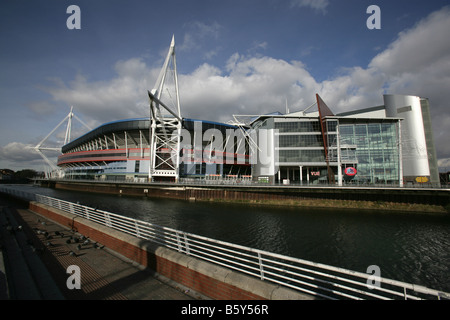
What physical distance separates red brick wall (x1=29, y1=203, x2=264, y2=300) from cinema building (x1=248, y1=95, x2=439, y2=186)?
39480 mm

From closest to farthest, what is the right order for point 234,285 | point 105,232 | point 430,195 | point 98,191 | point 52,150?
1. point 234,285
2. point 105,232
3. point 430,195
4. point 98,191
5. point 52,150

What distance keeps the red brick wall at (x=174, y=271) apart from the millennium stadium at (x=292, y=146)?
3371cm

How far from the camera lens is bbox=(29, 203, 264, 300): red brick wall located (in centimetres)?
478

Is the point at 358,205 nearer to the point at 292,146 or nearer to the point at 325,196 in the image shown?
the point at 325,196

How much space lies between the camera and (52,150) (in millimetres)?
110625

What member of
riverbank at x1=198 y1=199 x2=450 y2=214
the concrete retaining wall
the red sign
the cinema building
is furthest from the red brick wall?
the red sign

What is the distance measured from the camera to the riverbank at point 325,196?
27.9 m

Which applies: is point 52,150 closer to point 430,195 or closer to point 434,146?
point 430,195

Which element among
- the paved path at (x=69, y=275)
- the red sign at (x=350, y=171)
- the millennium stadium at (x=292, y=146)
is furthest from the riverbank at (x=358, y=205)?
the paved path at (x=69, y=275)

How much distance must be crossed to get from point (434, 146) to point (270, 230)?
62.4 m

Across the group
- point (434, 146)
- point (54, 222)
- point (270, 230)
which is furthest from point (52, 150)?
point (434, 146)

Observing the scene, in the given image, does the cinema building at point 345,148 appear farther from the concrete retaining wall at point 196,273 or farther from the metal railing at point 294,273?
the concrete retaining wall at point 196,273

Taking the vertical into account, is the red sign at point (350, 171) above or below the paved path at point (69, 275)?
above

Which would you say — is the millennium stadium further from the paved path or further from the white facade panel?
the paved path
